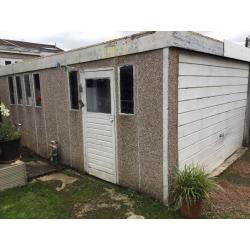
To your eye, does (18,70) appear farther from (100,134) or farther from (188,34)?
(188,34)

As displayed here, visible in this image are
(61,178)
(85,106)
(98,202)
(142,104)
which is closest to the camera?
(142,104)

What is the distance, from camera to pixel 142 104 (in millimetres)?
3592

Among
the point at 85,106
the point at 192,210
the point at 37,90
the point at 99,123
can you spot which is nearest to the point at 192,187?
the point at 192,210

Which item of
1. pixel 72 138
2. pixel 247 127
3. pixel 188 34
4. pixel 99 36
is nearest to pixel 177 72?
pixel 188 34

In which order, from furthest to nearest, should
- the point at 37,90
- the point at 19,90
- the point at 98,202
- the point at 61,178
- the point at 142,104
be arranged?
the point at 19,90, the point at 37,90, the point at 61,178, the point at 98,202, the point at 142,104

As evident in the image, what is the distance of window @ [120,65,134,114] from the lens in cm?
371

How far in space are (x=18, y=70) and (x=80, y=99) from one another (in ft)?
9.67

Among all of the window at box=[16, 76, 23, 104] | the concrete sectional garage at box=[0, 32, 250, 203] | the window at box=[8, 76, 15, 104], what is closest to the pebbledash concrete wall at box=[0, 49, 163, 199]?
the concrete sectional garage at box=[0, 32, 250, 203]

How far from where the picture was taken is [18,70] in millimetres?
6555

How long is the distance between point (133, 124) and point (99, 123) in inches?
34.6

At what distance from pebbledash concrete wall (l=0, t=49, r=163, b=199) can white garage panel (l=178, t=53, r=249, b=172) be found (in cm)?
38

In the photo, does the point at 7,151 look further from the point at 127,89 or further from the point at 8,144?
the point at 127,89

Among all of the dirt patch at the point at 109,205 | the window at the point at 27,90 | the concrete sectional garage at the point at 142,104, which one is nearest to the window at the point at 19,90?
the window at the point at 27,90

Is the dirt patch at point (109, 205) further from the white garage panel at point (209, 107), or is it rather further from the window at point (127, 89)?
the window at point (127, 89)
